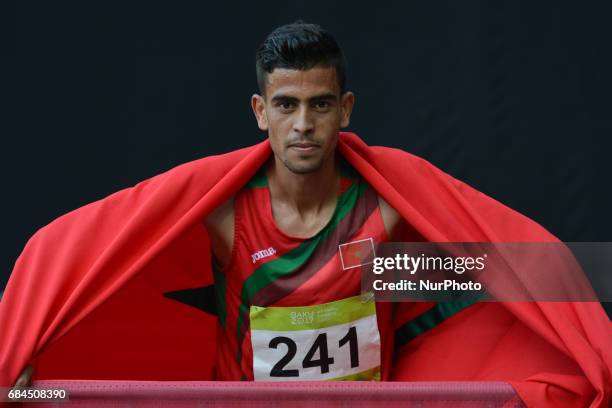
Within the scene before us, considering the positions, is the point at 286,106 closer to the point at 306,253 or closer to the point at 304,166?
the point at 304,166

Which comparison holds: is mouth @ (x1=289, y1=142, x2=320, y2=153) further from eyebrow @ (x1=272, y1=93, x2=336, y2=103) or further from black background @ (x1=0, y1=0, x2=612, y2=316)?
black background @ (x1=0, y1=0, x2=612, y2=316)

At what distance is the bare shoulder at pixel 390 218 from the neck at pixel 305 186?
127 mm

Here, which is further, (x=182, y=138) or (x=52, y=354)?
(x=182, y=138)

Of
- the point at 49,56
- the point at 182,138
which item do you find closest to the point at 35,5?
the point at 49,56

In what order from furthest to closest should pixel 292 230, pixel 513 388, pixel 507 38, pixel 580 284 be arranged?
pixel 507 38 → pixel 292 230 → pixel 580 284 → pixel 513 388

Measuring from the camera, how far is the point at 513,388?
290 cm

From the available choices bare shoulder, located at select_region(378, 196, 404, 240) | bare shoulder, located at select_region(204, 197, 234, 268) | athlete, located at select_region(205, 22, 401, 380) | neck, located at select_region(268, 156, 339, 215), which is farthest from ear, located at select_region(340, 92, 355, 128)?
bare shoulder, located at select_region(204, 197, 234, 268)

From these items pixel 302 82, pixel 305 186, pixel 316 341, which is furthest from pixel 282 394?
pixel 302 82

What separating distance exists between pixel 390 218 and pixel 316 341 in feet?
1.23

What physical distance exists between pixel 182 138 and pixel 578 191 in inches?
50.7

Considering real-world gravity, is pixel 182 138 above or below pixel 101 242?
above

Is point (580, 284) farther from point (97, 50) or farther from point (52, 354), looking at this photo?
point (97, 50)

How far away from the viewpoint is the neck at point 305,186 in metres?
3.28

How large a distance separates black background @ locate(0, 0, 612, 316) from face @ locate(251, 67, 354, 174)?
975 mm
